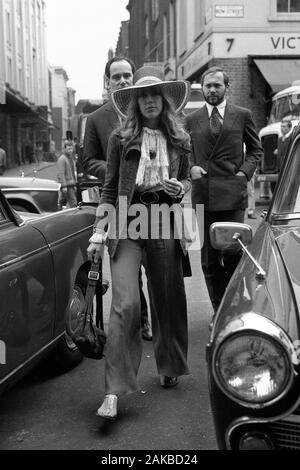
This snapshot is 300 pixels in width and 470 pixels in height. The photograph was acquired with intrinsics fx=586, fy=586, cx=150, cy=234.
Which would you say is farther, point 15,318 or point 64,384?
point 64,384

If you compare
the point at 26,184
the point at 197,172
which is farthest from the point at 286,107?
the point at 197,172

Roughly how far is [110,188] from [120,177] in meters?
0.13

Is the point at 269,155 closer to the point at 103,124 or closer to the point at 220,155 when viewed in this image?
the point at 220,155

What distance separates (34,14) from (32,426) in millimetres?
56176

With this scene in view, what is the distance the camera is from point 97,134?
4113 millimetres

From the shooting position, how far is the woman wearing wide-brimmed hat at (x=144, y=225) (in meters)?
3.11

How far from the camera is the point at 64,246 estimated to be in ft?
11.9

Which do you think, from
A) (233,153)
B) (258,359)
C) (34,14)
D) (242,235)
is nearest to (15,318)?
(242,235)

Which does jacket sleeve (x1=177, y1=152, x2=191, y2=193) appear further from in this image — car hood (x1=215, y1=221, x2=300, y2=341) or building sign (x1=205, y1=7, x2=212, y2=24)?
building sign (x1=205, y1=7, x2=212, y2=24)

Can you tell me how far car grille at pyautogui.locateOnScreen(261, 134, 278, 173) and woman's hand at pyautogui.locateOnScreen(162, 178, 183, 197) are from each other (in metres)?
10.7

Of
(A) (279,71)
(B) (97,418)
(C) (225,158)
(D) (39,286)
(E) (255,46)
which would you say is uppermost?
(E) (255,46)

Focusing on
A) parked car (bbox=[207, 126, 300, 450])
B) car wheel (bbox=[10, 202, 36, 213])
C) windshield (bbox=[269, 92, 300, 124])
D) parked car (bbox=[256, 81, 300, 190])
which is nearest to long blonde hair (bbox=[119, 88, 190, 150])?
parked car (bbox=[207, 126, 300, 450])

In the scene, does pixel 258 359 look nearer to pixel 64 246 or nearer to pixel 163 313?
pixel 163 313

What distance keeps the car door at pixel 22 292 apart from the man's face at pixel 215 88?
1859mm
